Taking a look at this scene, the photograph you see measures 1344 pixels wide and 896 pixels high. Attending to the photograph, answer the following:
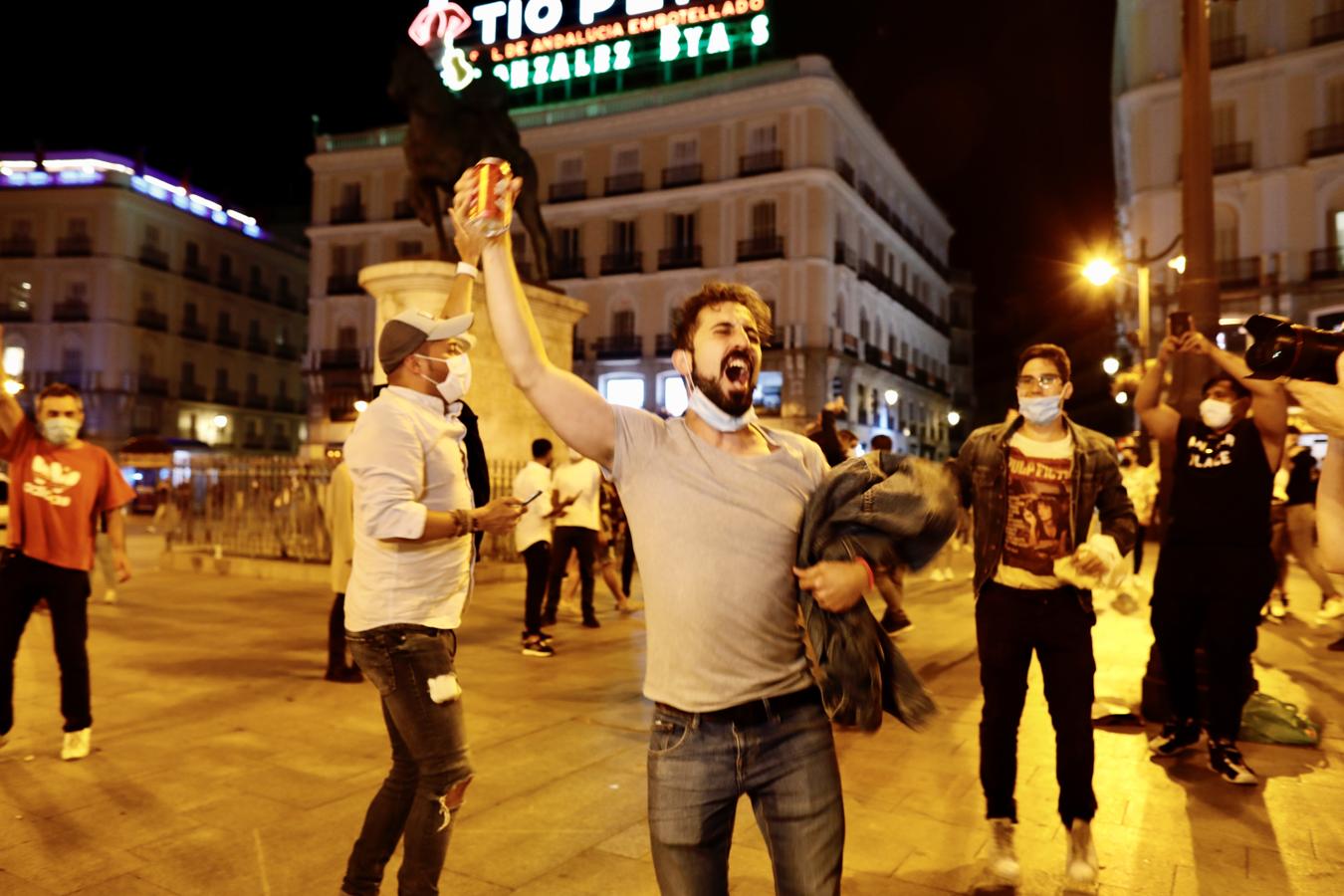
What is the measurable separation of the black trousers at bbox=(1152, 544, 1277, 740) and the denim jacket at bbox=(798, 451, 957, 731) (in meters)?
2.99

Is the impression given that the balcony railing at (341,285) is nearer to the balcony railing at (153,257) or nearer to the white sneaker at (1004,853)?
the balcony railing at (153,257)

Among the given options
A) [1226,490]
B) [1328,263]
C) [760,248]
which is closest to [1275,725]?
[1226,490]

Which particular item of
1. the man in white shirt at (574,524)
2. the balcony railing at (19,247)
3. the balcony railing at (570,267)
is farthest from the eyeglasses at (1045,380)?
the balcony railing at (19,247)

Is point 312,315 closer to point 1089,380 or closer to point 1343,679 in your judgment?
point 1343,679

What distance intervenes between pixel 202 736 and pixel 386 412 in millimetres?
3128

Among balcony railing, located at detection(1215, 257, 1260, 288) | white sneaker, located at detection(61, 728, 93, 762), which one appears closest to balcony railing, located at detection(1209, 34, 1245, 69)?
balcony railing, located at detection(1215, 257, 1260, 288)

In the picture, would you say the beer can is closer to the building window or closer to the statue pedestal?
the statue pedestal

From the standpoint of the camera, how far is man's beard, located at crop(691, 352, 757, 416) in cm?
207

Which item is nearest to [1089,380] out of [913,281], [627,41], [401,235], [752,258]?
[913,281]

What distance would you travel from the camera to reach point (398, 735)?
280 centimetres

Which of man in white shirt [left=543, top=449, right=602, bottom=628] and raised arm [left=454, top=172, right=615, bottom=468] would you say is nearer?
raised arm [left=454, top=172, right=615, bottom=468]

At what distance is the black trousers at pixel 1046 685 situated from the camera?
329cm

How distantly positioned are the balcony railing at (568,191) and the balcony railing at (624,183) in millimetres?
1018

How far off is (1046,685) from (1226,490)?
1624 millimetres
